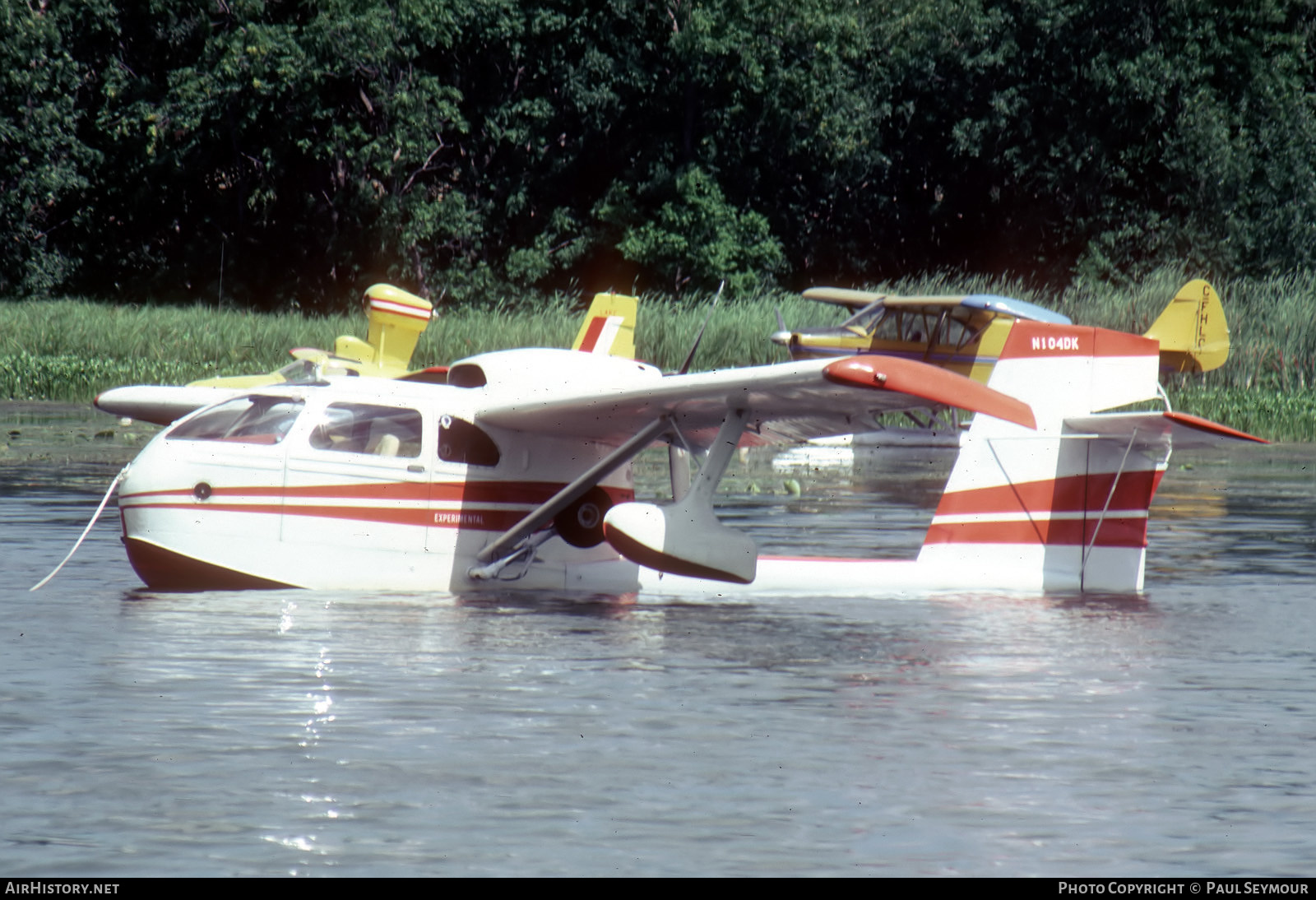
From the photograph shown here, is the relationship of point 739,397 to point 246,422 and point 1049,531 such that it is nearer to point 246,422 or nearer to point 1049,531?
point 1049,531

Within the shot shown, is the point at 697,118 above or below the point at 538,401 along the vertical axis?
above

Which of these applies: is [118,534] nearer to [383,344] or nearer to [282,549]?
[282,549]

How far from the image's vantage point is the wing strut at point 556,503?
12688 mm

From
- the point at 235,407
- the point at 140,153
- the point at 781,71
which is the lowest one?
the point at 235,407

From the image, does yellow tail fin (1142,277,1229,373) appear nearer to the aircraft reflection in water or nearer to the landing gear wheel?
the aircraft reflection in water

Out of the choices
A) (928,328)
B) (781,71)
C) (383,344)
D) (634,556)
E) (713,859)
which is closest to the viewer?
(713,859)

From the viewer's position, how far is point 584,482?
12.7 meters

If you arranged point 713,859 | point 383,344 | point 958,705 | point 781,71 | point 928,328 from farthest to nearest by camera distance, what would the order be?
point 781,71, point 928,328, point 383,344, point 958,705, point 713,859

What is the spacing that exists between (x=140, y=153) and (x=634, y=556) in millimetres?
46071

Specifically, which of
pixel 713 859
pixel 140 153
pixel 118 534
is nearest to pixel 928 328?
pixel 118 534

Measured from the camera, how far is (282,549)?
12.3 meters

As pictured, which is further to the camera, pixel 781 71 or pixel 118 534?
pixel 781 71

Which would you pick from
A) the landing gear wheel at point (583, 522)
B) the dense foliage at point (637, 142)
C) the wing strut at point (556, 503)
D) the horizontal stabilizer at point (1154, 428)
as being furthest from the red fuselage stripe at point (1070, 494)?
the dense foliage at point (637, 142)

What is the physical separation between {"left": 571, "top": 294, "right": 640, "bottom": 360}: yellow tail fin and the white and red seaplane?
8.98m
